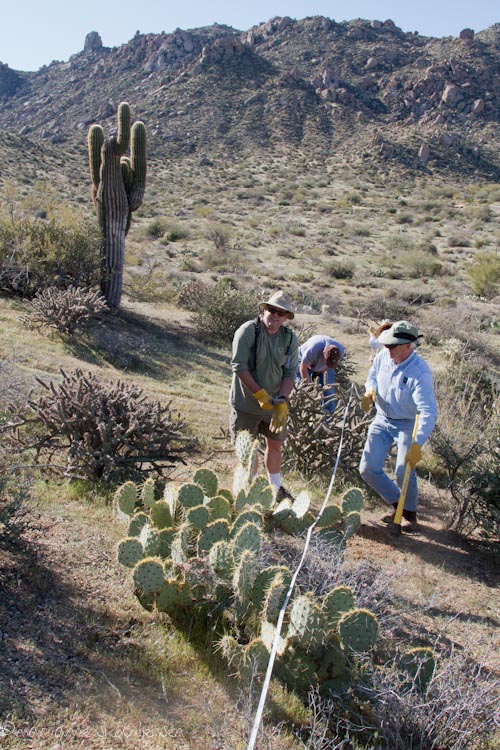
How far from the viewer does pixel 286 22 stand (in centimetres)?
6881

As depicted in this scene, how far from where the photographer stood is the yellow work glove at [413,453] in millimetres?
4676

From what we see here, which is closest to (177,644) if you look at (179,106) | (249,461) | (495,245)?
(249,461)

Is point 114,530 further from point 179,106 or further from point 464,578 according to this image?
point 179,106

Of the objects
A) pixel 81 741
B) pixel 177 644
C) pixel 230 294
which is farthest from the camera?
pixel 230 294

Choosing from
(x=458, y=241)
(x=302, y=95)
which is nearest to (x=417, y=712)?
(x=458, y=241)

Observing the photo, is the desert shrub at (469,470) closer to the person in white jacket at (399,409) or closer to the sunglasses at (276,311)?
the person in white jacket at (399,409)

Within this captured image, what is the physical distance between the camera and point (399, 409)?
4.97m

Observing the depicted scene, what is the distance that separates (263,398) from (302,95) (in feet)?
181

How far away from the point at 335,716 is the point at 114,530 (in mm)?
2183

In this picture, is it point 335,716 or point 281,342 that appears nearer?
Result: point 335,716

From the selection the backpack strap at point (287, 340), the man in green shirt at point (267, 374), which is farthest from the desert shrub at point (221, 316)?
the backpack strap at point (287, 340)

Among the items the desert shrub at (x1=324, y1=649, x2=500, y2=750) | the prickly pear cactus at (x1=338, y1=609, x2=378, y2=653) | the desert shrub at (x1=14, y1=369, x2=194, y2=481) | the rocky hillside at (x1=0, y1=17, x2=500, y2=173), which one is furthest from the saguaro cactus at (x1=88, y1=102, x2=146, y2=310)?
the rocky hillside at (x1=0, y1=17, x2=500, y2=173)

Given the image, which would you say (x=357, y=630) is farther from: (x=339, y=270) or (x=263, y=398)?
(x=339, y=270)

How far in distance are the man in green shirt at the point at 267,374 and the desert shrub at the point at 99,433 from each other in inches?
30.3
